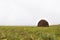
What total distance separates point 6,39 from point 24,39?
841mm

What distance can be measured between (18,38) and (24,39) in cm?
48

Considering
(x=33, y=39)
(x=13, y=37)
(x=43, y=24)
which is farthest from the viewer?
(x=43, y=24)

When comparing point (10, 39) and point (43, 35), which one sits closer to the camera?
point (10, 39)

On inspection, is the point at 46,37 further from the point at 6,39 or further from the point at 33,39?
the point at 6,39

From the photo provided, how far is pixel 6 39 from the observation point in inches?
345

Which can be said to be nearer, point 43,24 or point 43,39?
point 43,39

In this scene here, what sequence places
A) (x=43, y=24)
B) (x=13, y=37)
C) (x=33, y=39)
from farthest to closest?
(x=43, y=24) < (x=13, y=37) < (x=33, y=39)

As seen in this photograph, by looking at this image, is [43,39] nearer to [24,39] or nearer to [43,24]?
[24,39]

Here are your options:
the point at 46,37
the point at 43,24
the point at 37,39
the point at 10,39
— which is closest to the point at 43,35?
the point at 46,37

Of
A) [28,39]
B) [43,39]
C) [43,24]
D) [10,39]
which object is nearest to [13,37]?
[10,39]

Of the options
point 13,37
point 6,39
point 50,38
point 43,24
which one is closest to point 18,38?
point 13,37

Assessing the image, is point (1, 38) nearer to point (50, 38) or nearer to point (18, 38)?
point (18, 38)

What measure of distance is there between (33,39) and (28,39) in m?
0.28

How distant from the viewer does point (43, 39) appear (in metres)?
9.45
